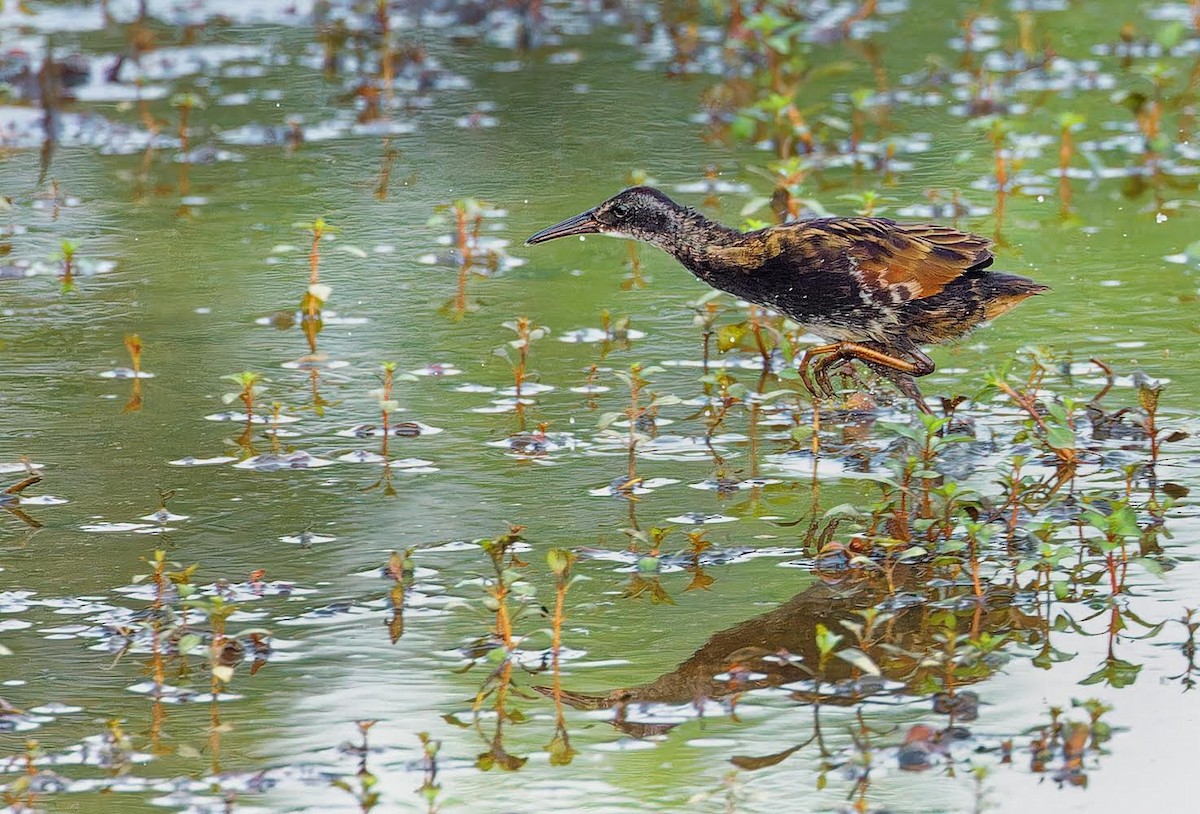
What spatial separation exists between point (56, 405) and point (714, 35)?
718 centimetres

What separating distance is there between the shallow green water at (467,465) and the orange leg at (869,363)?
0.20 m

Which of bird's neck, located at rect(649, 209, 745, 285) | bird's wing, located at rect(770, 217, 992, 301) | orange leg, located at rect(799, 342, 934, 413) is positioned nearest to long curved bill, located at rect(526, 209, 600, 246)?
bird's neck, located at rect(649, 209, 745, 285)

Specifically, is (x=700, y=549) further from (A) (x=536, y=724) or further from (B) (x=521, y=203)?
(B) (x=521, y=203)

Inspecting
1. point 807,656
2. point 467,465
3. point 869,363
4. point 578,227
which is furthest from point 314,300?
point 807,656

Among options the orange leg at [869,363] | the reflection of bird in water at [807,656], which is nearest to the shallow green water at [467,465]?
the reflection of bird in water at [807,656]

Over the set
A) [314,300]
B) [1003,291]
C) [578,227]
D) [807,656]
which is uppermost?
[578,227]

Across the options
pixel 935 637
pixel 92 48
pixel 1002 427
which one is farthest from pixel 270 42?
pixel 935 637

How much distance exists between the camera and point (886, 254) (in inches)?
241

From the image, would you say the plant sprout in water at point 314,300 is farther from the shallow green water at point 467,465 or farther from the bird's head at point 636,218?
the bird's head at point 636,218

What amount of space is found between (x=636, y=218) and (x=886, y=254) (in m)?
0.94

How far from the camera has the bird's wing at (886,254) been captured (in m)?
6.08

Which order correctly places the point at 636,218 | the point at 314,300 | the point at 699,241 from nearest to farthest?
the point at 699,241
the point at 636,218
the point at 314,300

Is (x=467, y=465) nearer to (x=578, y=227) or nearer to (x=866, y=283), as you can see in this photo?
(x=578, y=227)

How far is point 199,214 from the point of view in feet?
29.5
